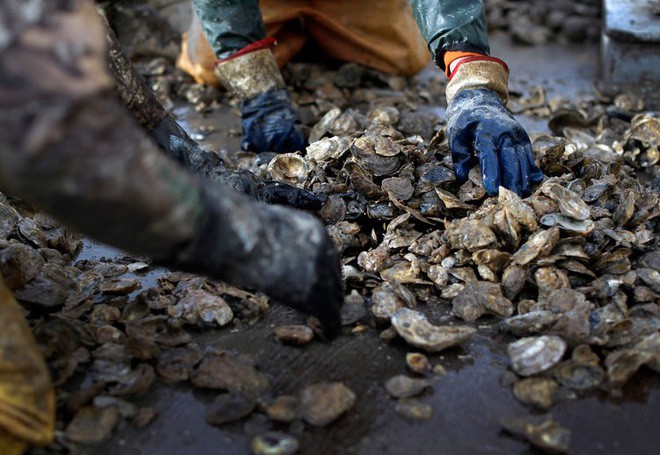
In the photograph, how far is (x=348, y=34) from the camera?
11.1 feet

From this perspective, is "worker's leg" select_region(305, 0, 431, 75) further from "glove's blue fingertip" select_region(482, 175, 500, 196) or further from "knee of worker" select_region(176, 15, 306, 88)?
"glove's blue fingertip" select_region(482, 175, 500, 196)

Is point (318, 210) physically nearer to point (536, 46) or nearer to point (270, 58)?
point (270, 58)

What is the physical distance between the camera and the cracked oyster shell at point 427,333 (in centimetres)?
158

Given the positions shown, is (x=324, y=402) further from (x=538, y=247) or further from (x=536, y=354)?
(x=538, y=247)

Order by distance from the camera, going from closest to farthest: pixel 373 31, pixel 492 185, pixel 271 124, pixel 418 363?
1. pixel 418 363
2. pixel 492 185
3. pixel 271 124
4. pixel 373 31

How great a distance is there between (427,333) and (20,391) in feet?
2.82

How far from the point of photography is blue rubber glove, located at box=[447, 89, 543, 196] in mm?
2002

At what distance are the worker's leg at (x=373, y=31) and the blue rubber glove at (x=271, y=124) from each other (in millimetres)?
708

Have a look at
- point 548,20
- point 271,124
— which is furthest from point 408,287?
point 548,20

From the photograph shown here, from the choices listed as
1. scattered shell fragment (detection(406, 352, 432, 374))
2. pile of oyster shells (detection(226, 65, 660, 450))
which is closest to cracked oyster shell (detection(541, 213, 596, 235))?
pile of oyster shells (detection(226, 65, 660, 450))

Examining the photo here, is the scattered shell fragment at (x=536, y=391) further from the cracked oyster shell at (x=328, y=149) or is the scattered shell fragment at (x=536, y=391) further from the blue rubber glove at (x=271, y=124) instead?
the blue rubber glove at (x=271, y=124)

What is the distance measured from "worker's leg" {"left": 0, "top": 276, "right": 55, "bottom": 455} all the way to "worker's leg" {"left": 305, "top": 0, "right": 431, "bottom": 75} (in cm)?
247

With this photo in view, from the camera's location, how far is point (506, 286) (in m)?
1.76

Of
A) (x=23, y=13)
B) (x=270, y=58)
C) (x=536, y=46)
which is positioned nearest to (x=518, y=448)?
(x=23, y=13)
